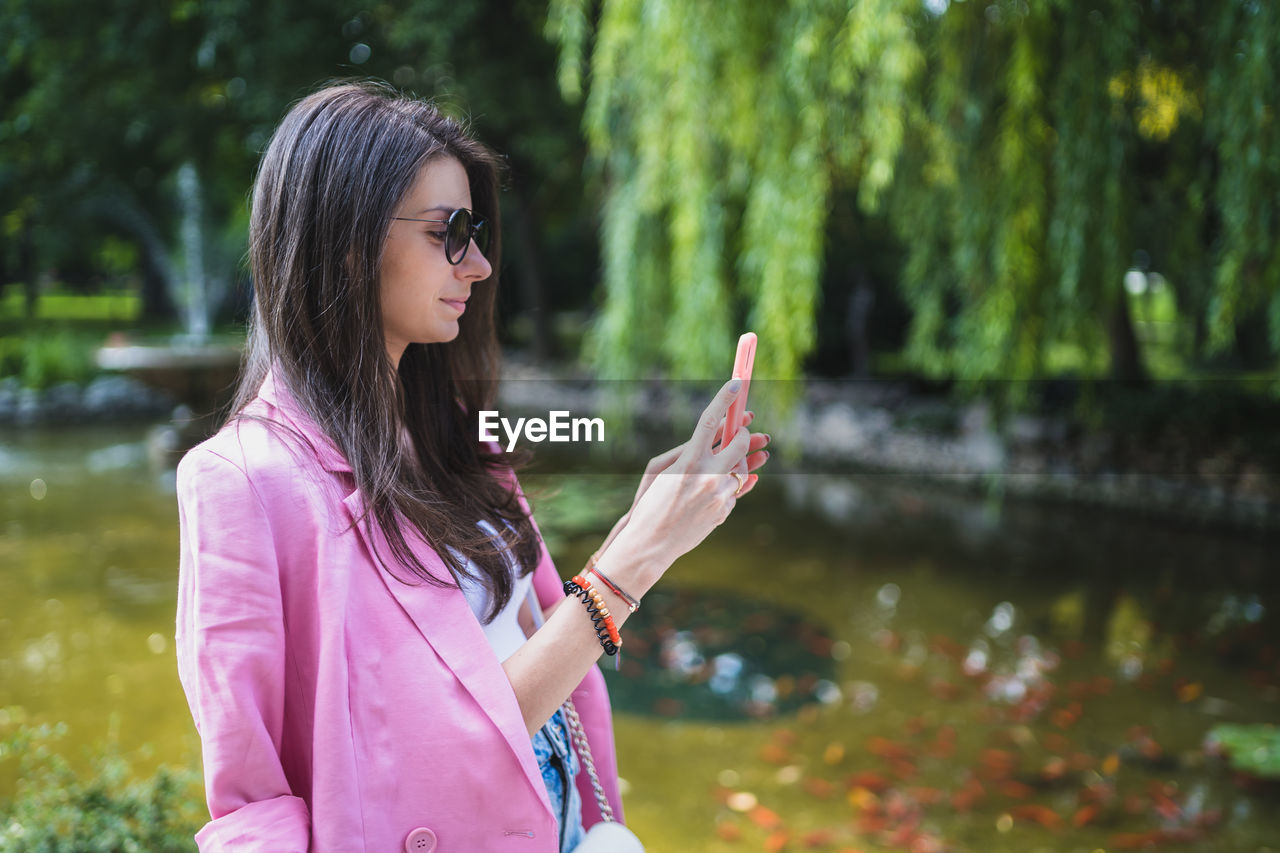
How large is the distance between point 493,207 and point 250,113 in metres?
9.19

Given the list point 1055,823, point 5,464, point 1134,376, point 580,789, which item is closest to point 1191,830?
point 1055,823

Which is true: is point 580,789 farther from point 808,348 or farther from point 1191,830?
point 1191,830

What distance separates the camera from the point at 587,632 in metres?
0.98

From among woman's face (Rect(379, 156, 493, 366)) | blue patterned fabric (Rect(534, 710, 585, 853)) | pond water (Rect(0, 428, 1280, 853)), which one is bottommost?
pond water (Rect(0, 428, 1280, 853))

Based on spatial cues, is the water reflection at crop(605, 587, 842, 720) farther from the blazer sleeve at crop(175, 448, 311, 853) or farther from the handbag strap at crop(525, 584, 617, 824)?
the blazer sleeve at crop(175, 448, 311, 853)

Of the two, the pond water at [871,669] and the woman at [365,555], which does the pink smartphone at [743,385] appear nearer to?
the woman at [365,555]

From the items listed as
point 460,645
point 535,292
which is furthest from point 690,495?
point 535,292

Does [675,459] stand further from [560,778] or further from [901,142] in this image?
[901,142]

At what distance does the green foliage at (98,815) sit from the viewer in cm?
188

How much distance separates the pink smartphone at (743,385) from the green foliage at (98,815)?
167 centimetres

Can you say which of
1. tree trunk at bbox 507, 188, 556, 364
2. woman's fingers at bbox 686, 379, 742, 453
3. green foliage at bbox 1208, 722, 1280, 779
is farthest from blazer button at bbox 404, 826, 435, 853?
tree trunk at bbox 507, 188, 556, 364

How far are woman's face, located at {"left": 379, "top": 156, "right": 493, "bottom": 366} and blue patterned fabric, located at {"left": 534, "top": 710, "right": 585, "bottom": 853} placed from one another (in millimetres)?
522

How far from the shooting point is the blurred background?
2820mm

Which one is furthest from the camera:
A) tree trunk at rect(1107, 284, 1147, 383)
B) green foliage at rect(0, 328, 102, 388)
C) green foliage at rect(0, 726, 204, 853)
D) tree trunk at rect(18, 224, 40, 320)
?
tree trunk at rect(18, 224, 40, 320)
